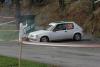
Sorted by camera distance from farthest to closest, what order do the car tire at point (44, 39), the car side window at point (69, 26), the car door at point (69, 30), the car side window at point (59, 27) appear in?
the car side window at point (69, 26) < the car door at point (69, 30) < the car side window at point (59, 27) < the car tire at point (44, 39)

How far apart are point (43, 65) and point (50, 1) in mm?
30025

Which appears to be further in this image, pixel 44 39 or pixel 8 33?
pixel 8 33

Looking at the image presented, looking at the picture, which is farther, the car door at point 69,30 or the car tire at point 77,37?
the car tire at point 77,37

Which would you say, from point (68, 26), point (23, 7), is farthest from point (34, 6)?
point (68, 26)

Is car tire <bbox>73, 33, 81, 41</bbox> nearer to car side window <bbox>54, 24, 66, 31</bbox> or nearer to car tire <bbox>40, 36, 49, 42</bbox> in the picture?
car side window <bbox>54, 24, 66, 31</bbox>

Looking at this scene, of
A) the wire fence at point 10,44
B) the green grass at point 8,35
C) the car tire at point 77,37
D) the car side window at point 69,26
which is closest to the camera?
the wire fence at point 10,44

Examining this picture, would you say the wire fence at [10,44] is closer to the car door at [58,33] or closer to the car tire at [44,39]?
the car tire at [44,39]

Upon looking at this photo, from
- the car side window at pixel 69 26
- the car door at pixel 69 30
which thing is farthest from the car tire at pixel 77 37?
the car side window at pixel 69 26

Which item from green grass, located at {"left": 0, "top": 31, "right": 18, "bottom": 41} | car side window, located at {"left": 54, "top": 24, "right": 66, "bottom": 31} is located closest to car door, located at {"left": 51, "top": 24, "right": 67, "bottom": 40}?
car side window, located at {"left": 54, "top": 24, "right": 66, "bottom": 31}

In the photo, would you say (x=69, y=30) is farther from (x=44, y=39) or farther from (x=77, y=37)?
(x=44, y=39)

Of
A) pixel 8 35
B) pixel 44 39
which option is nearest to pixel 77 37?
pixel 44 39

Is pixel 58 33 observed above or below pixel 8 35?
above

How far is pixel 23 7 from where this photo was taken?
49719 mm

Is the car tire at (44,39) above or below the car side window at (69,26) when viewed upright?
below
